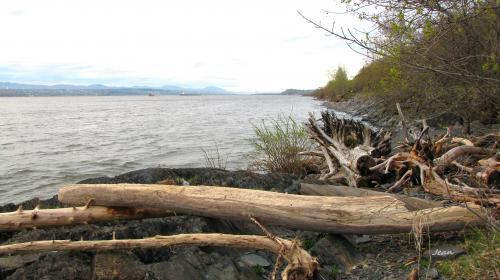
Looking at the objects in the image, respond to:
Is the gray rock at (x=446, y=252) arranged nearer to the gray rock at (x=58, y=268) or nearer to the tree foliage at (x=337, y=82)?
the gray rock at (x=58, y=268)

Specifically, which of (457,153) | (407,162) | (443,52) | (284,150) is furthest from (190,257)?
(443,52)

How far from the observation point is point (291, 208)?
4730 mm

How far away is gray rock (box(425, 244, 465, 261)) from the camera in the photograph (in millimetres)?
4367

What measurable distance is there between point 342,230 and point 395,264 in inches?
25.1

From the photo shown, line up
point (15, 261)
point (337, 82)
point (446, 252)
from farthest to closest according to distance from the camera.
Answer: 1. point (337, 82)
2. point (446, 252)
3. point (15, 261)

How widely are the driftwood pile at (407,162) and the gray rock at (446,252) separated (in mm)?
959

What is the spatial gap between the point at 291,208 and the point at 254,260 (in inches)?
27.2

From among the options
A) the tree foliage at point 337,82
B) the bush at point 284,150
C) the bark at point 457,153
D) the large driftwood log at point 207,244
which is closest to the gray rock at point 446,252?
the large driftwood log at point 207,244

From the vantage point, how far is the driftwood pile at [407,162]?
6.39 m

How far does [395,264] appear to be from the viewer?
14.8 feet

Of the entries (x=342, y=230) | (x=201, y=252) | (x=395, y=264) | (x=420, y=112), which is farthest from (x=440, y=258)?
(x=420, y=112)

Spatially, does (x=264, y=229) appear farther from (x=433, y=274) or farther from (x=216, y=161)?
(x=216, y=161)

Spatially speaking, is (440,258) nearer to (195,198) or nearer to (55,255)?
(195,198)

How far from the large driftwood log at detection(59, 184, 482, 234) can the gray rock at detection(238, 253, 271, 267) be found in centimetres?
39
